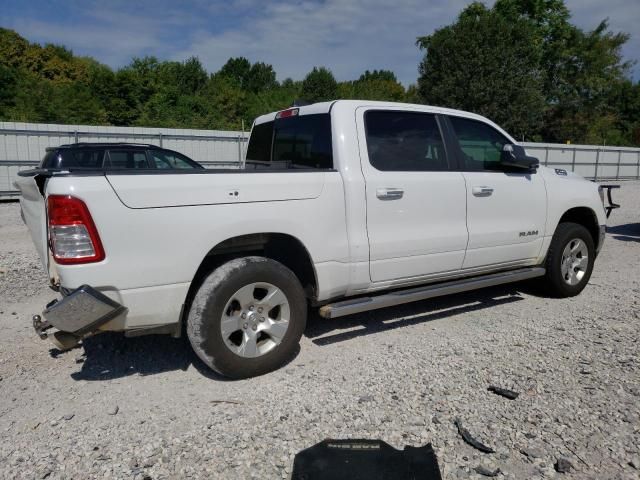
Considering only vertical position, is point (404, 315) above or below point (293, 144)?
below

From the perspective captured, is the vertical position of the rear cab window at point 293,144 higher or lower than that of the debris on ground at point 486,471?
higher

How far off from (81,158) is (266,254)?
25.3 ft

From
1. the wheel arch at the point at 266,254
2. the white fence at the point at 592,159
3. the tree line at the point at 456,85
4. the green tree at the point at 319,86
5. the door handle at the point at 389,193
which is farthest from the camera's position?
the green tree at the point at 319,86

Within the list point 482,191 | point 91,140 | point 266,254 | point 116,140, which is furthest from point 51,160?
point 482,191

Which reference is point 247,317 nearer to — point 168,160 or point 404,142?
point 404,142

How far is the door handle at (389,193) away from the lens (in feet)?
13.0

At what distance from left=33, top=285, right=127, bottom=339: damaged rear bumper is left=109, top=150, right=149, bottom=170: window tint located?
795 centimetres

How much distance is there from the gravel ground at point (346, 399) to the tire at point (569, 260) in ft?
1.47

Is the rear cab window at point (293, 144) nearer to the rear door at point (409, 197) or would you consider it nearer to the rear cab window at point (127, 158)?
the rear door at point (409, 197)

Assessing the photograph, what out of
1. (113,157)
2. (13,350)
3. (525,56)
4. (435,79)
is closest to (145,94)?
(435,79)

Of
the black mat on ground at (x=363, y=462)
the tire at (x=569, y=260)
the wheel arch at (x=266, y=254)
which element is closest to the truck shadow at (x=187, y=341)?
the tire at (x=569, y=260)

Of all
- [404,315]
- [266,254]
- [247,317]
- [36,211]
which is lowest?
[404,315]

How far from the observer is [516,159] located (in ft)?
15.8

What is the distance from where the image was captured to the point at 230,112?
37875 mm
